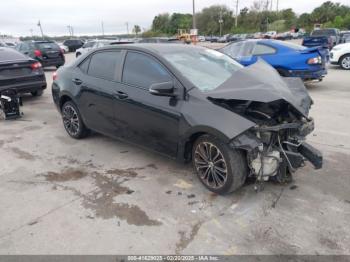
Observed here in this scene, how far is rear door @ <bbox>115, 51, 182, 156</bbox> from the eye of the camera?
12.4ft

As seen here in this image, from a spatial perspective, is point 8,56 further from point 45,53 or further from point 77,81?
point 45,53

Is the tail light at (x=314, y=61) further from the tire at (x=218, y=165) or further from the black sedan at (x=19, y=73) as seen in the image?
the black sedan at (x=19, y=73)

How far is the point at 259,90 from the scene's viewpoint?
3258mm

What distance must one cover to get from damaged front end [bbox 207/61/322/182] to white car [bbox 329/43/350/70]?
11.5 m

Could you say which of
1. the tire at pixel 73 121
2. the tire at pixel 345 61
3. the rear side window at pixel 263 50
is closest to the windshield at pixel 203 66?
the tire at pixel 73 121

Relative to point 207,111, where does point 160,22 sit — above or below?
above

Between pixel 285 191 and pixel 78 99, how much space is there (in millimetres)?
3448

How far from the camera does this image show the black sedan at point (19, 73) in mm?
7765

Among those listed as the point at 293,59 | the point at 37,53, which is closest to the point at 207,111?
the point at 293,59

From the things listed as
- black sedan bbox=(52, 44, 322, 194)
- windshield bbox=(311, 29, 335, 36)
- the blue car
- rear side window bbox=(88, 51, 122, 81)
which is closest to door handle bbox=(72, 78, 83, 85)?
rear side window bbox=(88, 51, 122, 81)

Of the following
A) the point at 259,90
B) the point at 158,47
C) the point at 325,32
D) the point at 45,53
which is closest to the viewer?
the point at 259,90

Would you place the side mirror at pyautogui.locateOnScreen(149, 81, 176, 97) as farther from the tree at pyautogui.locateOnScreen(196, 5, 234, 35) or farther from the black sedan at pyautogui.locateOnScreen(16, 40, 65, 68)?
the tree at pyautogui.locateOnScreen(196, 5, 234, 35)

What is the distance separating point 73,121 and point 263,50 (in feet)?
19.9

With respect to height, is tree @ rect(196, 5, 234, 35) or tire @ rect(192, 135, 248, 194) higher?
tree @ rect(196, 5, 234, 35)
